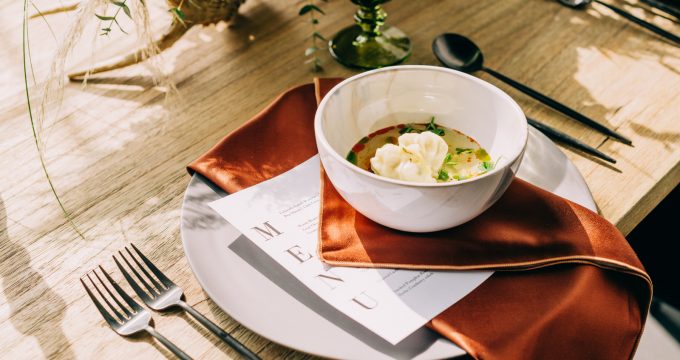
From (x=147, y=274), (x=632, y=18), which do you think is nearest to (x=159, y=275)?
(x=147, y=274)

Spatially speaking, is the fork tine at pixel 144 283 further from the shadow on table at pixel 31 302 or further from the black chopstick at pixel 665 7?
the black chopstick at pixel 665 7

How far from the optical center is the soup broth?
64 cm

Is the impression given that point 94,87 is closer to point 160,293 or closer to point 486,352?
point 160,293

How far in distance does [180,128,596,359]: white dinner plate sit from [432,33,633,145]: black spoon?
191 millimetres

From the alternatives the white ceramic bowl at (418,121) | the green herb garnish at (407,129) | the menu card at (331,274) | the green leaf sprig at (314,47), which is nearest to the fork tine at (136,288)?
the menu card at (331,274)

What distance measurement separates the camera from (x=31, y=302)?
0.61m

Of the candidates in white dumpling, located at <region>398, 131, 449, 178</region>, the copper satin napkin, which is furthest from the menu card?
white dumpling, located at <region>398, 131, 449, 178</region>

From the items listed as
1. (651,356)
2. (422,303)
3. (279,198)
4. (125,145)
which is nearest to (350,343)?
(422,303)

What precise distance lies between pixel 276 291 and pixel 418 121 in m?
0.30

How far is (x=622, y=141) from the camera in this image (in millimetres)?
776

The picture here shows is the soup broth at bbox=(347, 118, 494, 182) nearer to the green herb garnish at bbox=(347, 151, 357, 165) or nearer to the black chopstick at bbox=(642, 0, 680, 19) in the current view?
the green herb garnish at bbox=(347, 151, 357, 165)

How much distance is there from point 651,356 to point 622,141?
1.22 ft

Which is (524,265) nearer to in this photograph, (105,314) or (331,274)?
(331,274)

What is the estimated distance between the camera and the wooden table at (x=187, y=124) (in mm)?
603
